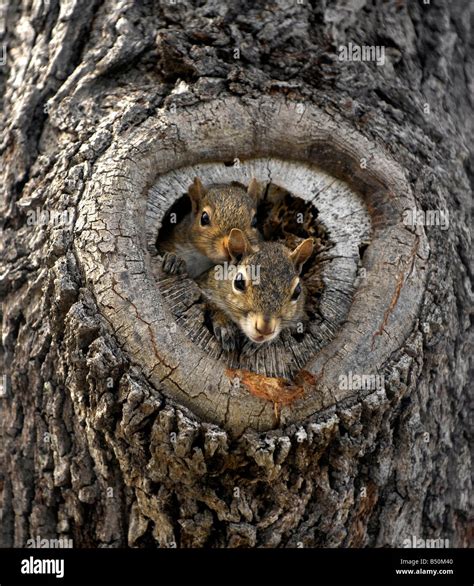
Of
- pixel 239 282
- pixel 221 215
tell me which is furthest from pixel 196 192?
pixel 239 282

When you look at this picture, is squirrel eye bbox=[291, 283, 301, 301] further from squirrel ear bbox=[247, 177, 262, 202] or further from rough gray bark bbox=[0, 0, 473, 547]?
squirrel ear bbox=[247, 177, 262, 202]

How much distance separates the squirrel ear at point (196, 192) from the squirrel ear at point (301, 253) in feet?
2.01

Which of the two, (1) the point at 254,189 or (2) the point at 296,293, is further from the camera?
(1) the point at 254,189

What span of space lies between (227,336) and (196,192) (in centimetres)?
84

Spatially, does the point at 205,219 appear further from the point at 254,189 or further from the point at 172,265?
the point at 172,265

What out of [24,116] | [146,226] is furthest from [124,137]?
[24,116]

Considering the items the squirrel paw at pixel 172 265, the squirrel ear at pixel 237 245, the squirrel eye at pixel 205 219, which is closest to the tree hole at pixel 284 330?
the squirrel paw at pixel 172 265

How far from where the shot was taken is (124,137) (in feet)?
11.0

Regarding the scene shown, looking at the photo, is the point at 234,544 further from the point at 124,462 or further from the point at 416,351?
the point at 416,351

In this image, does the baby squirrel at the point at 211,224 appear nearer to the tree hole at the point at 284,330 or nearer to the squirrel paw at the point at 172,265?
the tree hole at the point at 284,330

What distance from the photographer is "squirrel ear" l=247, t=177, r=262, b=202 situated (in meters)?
3.74

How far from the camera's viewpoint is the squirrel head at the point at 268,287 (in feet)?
11.4

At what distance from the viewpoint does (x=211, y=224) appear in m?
4.06

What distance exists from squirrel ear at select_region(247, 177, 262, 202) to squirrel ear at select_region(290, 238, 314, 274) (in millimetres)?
479
